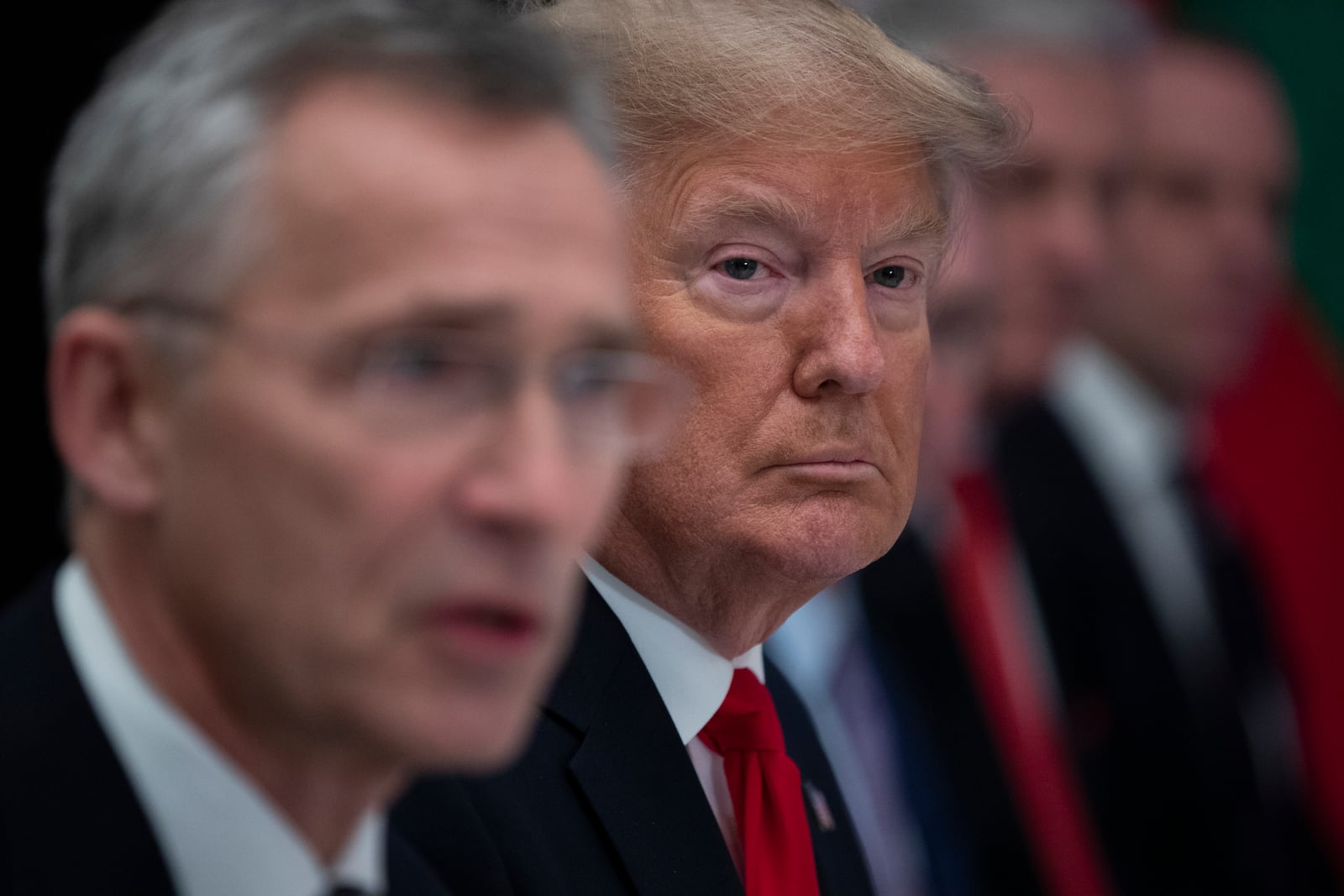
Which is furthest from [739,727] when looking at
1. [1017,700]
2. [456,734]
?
[1017,700]

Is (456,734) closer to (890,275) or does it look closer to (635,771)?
(635,771)

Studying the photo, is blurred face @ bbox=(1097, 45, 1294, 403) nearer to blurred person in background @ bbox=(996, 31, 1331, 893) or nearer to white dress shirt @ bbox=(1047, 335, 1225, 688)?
blurred person in background @ bbox=(996, 31, 1331, 893)

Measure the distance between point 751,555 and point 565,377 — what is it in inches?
27.1

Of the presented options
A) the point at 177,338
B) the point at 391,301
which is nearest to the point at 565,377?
the point at 391,301

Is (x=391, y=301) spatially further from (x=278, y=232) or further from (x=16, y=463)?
(x=16, y=463)

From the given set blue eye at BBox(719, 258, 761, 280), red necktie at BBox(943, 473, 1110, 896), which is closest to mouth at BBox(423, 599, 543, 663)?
blue eye at BBox(719, 258, 761, 280)

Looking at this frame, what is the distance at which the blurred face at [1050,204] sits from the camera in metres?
4.68

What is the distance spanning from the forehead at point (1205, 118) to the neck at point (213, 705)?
16.1ft

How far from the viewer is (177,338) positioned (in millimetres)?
1134

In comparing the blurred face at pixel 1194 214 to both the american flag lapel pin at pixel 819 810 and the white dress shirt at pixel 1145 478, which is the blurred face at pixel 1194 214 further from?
the american flag lapel pin at pixel 819 810

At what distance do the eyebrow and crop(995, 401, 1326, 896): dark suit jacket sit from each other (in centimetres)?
283

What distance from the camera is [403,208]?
44.4 inches

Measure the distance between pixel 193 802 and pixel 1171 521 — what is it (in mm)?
4251

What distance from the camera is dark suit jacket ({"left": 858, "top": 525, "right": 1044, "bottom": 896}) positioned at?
3977 mm
